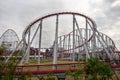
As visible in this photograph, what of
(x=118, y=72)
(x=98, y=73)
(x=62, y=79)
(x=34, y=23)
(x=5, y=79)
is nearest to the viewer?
(x=5, y=79)

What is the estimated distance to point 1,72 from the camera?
548 inches

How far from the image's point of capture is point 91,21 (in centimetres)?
2955

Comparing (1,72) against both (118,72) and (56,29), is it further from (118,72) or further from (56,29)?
(56,29)

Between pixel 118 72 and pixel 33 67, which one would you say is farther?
pixel 118 72

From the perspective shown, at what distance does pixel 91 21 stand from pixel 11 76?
19023mm

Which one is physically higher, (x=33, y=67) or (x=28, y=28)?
(x=28, y=28)

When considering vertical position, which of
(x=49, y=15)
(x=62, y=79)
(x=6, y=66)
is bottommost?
(x=62, y=79)

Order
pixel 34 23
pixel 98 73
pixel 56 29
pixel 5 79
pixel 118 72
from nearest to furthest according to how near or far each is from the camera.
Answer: pixel 5 79, pixel 98 73, pixel 118 72, pixel 56 29, pixel 34 23

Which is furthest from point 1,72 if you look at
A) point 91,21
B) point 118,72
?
point 91,21

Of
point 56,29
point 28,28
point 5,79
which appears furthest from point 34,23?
point 5,79

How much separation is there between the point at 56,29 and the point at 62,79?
1049 centimetres

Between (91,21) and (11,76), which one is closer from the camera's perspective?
(11,76)

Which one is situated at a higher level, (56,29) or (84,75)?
(56,29)

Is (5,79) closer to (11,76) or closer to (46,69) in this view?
(11,76)
